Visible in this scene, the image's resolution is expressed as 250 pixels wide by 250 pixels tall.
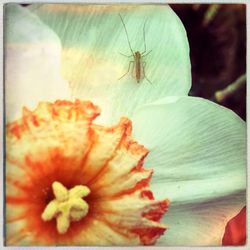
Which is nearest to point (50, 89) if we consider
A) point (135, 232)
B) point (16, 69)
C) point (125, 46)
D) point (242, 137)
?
point (16, 69)

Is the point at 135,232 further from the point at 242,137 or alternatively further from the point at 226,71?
the point at 226,71

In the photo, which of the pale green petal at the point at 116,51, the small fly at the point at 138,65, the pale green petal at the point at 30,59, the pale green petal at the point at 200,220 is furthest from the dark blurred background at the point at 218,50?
the pale green petal at the point at 30,59

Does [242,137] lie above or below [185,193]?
above

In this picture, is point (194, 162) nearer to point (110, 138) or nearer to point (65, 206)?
point (110, 138)

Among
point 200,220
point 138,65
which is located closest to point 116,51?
point 138,65

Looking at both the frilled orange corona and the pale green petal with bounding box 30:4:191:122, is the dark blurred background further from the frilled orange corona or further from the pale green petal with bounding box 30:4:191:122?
the frilled orange corona

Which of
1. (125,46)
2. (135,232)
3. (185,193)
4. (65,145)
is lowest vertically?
(135,232)

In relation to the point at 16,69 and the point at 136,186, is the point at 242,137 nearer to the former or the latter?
the point at 136,186

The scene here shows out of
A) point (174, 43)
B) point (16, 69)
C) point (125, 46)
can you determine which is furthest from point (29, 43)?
point (174, 43)
